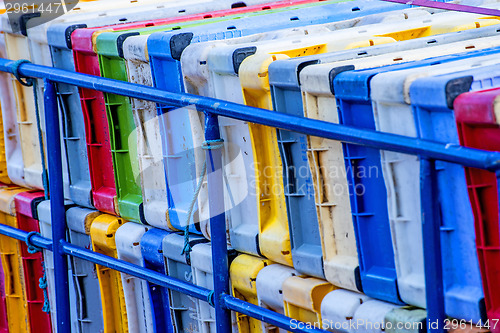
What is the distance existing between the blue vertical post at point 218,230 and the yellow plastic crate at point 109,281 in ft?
2.69

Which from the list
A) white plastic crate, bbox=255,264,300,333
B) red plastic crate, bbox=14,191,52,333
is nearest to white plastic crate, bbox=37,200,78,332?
red plastic crate, bbox=14,191,52,333

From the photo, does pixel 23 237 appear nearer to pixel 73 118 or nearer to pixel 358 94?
pixel 73 118

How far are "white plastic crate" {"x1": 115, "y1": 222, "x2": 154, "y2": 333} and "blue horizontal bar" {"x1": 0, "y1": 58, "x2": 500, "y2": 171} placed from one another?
2.19 ft

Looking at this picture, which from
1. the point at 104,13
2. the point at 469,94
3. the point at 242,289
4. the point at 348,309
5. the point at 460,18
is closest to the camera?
the point at 469,94

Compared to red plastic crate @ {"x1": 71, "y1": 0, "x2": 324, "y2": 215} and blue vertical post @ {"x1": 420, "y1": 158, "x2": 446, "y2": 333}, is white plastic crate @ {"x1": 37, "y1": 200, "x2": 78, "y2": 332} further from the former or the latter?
blue vertical post @ {"x1": 420, "y1": 158, "x2": 446, "y2": 333}

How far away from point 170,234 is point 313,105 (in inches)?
40.6

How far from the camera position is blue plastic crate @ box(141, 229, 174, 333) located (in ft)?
11.6

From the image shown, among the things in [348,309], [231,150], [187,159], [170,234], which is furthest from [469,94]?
[170,234]

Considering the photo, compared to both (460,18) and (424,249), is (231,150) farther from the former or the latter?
(460,18)

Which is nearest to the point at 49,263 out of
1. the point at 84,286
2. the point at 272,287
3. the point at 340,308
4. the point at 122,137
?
the point at 84,286

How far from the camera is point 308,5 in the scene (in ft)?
15.1

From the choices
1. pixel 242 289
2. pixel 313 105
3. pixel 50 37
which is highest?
pixel 50 37

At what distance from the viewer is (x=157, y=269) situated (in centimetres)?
365

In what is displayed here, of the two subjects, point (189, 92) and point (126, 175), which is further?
point (126, 175)
